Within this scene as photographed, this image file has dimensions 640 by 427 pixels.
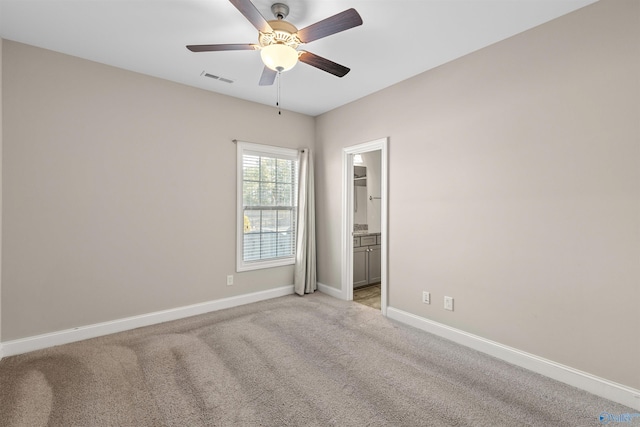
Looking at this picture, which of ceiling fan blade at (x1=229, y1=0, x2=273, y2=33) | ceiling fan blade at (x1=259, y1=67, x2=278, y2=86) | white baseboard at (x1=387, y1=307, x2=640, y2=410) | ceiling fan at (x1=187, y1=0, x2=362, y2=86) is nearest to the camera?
ceiling fan blade at (x1=229, y1=0, x2=273, y2=33)

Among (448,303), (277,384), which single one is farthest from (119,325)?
(448,303)

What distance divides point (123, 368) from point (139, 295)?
3.25 ft

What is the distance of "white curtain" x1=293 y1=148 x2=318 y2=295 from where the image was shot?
450cm

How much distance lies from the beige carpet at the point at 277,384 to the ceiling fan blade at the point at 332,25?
250 cm

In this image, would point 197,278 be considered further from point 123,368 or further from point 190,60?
point 190,60

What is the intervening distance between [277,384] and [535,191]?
2559 mm

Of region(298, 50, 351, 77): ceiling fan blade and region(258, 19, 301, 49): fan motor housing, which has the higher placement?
region(258, 19, 301, 49): fan motor housing

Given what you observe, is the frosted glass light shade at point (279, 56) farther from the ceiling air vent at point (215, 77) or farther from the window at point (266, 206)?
the window at point (266, 206)

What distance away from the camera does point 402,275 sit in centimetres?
354

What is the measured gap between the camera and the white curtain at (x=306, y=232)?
450 centimetres

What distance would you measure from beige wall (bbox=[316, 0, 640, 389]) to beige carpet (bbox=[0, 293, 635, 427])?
411 millimetres

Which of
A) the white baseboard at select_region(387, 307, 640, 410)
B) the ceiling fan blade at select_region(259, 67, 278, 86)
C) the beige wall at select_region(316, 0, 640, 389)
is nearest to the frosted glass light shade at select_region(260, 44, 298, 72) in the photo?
the ceiling fan blade at select_region(259, 67, 278, 86)

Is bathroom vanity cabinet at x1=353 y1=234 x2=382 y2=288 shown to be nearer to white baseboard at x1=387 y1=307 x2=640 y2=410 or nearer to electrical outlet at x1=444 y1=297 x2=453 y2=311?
white baseboard at x1=387 y1=307 x2=640 y2=410

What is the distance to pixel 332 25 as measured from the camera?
191 cm
